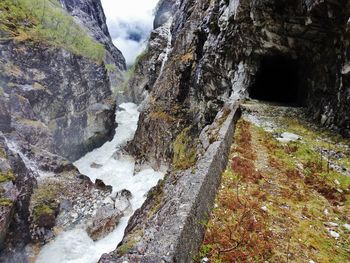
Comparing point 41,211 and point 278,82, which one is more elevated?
point 278,82

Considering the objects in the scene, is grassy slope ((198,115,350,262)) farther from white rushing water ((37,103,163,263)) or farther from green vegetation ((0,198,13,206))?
green vegetation ((0,198,13,206))

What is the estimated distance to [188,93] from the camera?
1618 inches

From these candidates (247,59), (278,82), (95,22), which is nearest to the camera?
(247,59)

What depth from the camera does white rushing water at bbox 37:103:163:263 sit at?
91.3 feet

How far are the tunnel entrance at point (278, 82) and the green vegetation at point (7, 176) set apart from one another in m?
24.2

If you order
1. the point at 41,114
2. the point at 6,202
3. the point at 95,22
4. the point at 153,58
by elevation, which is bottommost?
the point at 6,202

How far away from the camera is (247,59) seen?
25.7 meters

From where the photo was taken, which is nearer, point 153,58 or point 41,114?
point 41,114

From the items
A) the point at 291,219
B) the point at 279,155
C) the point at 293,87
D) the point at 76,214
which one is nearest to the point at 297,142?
the point at 279,155

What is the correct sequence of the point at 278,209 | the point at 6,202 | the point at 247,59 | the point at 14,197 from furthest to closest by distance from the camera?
the point at 14,197
the point at 6,202
the point at 247,59
the point at 278,209

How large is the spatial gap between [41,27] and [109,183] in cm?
4027

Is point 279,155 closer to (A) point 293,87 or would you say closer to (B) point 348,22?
(B) point 348,22

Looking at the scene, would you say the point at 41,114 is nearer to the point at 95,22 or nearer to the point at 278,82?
the point at 278,82

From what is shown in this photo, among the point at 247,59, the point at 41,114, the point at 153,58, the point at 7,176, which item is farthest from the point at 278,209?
the point at 153,58
